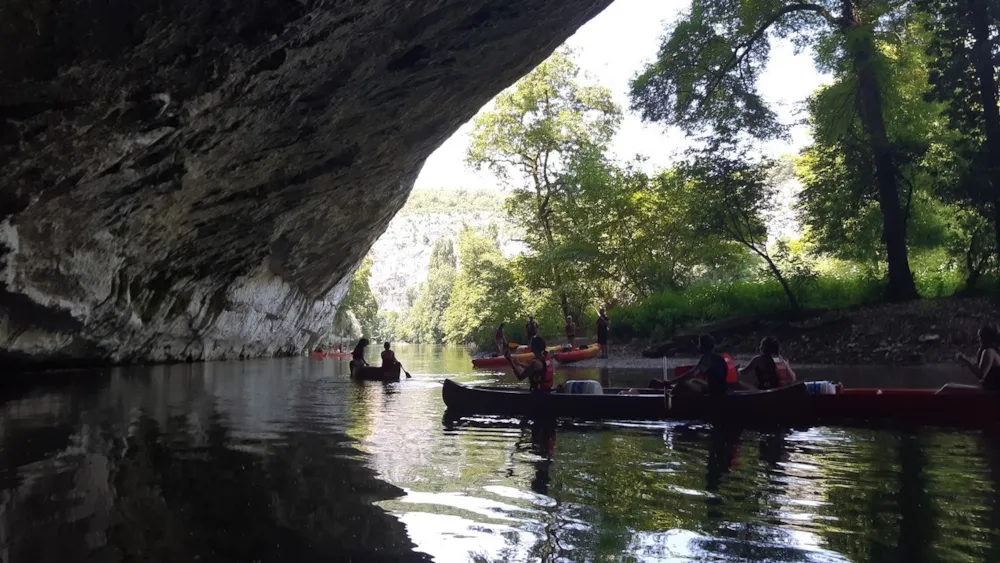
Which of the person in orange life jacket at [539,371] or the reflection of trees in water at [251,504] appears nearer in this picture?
the reflection of trees in water at [251,504]

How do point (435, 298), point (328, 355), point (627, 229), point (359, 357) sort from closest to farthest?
point (359, 357), point (627, 229), point (328, 355), point (435, 298)

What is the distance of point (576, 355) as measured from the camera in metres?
23.8

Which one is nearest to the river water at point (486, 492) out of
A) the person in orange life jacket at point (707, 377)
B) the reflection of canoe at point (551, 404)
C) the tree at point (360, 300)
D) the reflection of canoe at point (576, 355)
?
the reflection of canoe at point (551, 404)

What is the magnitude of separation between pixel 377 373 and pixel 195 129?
8852 millimetres

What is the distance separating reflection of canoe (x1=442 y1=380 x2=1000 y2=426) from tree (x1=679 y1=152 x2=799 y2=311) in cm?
1386

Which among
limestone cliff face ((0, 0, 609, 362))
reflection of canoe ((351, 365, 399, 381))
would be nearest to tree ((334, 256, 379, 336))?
limestone cliff face ((0, 0, 609, 362))

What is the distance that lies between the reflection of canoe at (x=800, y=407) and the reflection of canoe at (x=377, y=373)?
9112mm

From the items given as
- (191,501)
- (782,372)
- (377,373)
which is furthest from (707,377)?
(377,373)

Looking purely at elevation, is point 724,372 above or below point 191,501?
above

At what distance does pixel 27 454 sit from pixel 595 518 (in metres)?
6.48

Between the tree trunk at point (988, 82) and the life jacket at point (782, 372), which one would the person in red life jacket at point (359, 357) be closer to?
the life jacket at point (782, 372)

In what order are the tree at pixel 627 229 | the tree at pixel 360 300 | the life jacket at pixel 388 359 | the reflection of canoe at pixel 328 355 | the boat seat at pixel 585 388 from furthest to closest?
the tree at pixel 360 300
the reflection of canoe at pixel 328 355
the tree at pixel 627 229
the life jacket at pixel 388 359
the boat seat at pixel 585 388

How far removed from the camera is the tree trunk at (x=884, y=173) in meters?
20.0

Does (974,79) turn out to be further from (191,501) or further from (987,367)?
(191,501)
